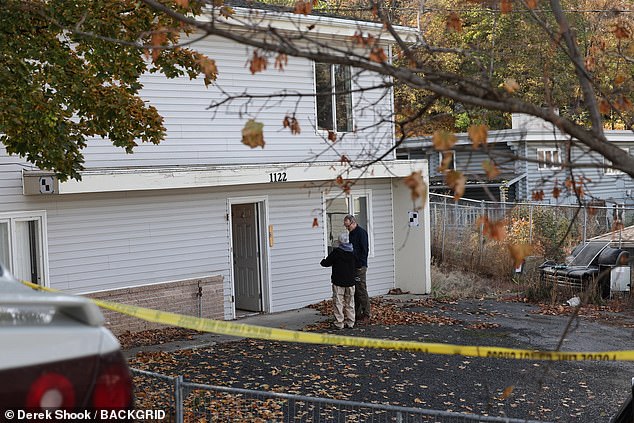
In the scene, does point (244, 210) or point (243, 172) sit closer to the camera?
point (243, 172)

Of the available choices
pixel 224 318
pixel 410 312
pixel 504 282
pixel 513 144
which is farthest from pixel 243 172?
pixel 513 144

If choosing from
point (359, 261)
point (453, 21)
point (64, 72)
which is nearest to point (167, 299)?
point (359, 261)

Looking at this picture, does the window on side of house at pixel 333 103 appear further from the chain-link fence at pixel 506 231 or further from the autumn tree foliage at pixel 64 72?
the autumn tree foliage at pixel 64 72

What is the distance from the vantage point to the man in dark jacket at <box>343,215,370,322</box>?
15859 millimetres

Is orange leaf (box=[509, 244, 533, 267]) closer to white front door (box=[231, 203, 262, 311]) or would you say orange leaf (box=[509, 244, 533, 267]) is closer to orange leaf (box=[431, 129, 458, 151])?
orange leaf (box=[431, 129, 458, 151])

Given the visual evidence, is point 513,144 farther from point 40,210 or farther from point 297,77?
point 40,210

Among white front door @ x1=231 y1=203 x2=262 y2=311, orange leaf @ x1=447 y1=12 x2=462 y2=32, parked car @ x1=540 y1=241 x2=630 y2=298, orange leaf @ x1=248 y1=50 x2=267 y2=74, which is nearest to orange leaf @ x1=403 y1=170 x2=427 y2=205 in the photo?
orange leaf @ x1=248 y1=50 x2=267 y2=74

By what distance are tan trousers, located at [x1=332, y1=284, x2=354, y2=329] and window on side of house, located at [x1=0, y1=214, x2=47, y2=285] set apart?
497 centimetres

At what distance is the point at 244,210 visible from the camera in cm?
1852

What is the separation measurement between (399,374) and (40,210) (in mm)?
6579

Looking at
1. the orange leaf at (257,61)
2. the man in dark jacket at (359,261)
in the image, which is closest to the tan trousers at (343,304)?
the man in dark jacket at (359,261)

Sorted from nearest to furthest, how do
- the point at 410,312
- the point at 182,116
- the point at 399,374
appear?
the point at 399,374, the point at 182,116, the point at 410,312

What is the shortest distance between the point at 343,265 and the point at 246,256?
369cm

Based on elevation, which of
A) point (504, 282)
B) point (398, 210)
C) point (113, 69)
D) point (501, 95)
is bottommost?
point (504, 282)
